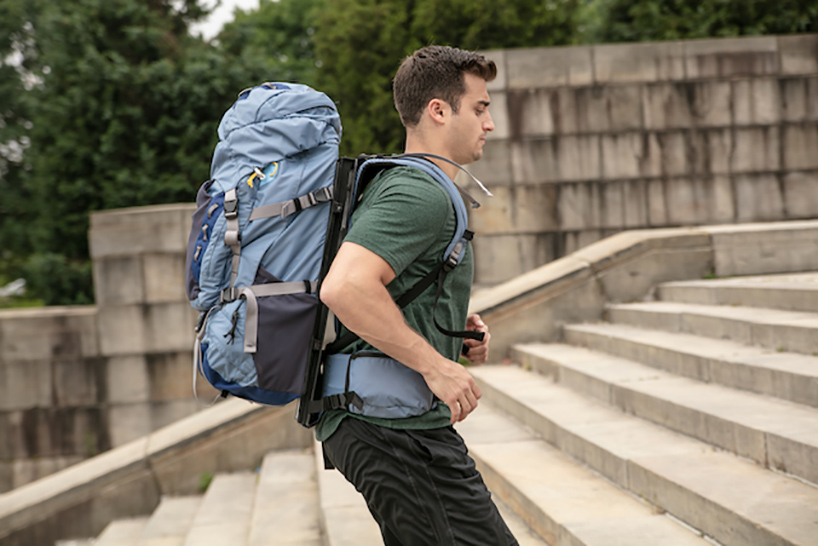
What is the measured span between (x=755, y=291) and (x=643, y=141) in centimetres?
396

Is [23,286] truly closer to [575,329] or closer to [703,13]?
[575,329]

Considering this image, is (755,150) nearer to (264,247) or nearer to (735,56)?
(735,56)

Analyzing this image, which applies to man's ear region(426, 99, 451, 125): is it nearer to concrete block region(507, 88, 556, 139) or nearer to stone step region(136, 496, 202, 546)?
stone step region(136, 496, 202, 546)

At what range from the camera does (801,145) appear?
28.9 feet

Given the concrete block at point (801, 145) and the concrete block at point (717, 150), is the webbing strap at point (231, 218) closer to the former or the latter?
the concrete block at point (717, 150)

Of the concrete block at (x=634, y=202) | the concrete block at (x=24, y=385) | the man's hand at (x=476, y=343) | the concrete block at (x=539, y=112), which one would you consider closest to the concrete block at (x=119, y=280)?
the concrete block at (x=24, y=385)

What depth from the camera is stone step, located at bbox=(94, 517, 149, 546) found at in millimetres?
5645

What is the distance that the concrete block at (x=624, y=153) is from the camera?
29.1 feet

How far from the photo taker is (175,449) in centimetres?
622

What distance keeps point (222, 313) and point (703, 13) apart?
36.3 feet

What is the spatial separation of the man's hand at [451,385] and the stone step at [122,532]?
4445mm

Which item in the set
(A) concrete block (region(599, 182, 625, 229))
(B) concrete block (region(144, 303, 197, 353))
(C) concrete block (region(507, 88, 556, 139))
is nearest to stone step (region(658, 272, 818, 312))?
(A) concrete block (region(599, 182, 625, 229))

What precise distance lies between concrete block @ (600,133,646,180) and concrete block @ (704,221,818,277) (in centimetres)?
235

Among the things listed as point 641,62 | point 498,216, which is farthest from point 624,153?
point 498,216
